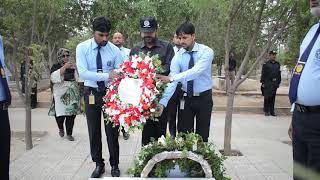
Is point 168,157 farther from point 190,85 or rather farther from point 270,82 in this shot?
point 270,82

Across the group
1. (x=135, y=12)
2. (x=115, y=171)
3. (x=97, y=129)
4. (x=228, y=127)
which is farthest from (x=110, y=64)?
(x=135, y=12)

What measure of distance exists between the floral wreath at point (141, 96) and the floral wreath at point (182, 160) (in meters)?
0.25

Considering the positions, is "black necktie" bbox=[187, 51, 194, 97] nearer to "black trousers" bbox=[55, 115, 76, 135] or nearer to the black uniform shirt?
the black uniform shirt

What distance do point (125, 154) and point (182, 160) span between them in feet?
12.2

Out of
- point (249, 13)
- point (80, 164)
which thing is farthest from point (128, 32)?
point (80, 164)

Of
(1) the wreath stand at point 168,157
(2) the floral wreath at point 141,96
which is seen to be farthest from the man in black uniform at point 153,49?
(1) the wreath stand at point 168,157

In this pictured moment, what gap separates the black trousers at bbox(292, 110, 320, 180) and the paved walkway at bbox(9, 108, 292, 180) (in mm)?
2335

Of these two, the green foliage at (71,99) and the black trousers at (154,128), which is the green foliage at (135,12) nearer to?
the green foliage at (71,99)

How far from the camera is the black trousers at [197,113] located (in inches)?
215

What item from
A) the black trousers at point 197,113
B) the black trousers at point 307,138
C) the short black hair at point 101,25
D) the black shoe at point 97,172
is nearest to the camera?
the black trousers at point 307,138

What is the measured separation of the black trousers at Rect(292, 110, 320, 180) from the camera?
325 cm

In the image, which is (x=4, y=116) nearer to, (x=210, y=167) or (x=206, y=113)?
(x=210, y=167)

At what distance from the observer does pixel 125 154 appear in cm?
708

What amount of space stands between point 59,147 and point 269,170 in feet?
11.5
